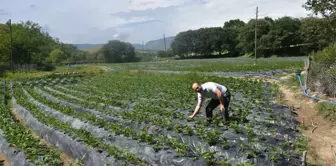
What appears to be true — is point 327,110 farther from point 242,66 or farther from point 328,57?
point 242,66

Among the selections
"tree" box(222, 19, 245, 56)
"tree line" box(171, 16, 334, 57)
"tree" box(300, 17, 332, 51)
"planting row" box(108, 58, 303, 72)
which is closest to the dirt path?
"tree" box(300, 17, 332, 51)

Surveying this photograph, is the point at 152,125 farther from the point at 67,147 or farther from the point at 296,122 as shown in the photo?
the point at 296,122

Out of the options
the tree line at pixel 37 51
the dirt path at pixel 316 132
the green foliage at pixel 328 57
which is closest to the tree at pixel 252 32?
the tree line at pixel 37 51

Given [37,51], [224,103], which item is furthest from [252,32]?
[224,103]

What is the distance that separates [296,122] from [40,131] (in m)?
9.38

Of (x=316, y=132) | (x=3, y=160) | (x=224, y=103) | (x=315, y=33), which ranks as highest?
(x=315, y=33)

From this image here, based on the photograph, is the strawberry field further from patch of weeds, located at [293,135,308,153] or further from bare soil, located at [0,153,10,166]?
bare soil, located at [0,153,10,166]

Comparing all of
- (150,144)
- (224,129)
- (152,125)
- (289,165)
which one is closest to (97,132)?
(152,125)

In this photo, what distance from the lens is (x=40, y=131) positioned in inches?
462

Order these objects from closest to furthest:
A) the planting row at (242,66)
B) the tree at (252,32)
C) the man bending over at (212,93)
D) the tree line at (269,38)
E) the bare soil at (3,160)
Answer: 1. the man bending over at (212,93)
2. the bare soil at (3,160)
3. the planting row at (242,66)
4. the tree line at (269,38)
5. the tree at (252,32)

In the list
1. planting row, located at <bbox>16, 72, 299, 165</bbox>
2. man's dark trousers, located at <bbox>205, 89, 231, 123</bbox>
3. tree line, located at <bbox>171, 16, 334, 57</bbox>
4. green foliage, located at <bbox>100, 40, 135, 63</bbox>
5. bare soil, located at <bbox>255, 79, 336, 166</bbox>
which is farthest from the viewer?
green foliage, located at <bbox>100, 40, 135, 63</bbox>

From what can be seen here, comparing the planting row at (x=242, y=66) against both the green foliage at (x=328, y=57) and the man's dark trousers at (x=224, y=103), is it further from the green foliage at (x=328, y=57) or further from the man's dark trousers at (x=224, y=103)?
the man's dark trousers at (x=224, y=103)

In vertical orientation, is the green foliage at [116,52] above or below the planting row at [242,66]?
above

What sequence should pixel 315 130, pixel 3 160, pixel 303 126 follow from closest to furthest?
1. pixel 315 130
2. pixel 303 126
3. pixel 3 160
